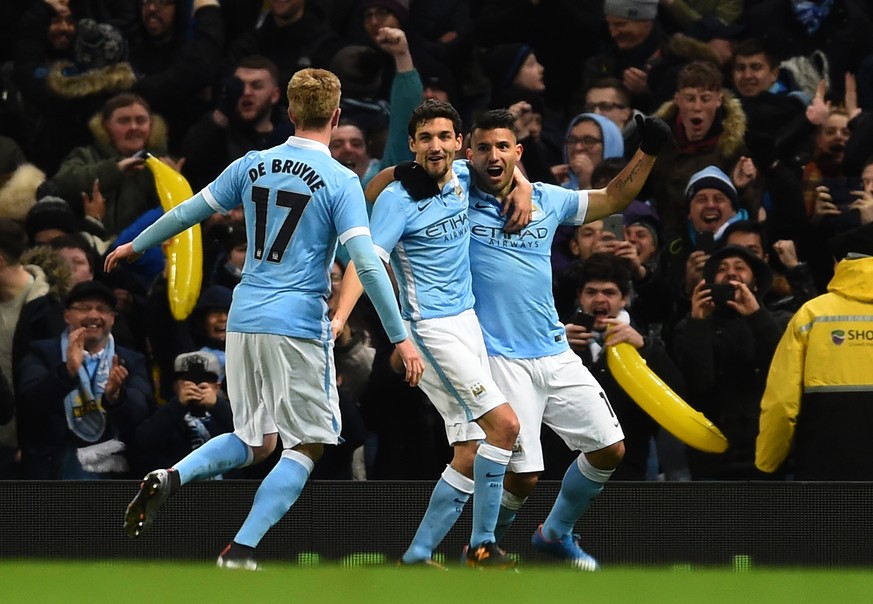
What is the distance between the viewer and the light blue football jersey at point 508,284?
8203 millimetres

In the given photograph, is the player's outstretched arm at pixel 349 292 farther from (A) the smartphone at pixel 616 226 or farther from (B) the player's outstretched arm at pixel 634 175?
(A) the smartphone at pixel 616 226

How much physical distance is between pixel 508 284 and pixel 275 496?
162cm

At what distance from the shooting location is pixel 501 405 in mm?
7832

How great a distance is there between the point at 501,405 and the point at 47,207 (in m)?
4.12

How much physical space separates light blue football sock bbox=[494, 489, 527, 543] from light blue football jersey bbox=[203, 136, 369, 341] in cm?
139

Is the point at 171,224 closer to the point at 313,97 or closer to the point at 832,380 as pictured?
the point at 313,97

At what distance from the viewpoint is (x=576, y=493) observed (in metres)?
8.16

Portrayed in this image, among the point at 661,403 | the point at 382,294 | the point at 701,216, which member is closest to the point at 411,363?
the point at 382,294

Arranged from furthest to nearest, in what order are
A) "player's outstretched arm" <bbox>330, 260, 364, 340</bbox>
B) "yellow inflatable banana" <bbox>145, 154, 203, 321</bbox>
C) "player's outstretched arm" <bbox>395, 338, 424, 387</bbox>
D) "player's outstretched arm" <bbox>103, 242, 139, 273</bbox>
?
"yellow inflatable banana" <bbox>145, 154, 203, 321</bbox>
"player's outstretched arm" <bbox>330, 260, 364, 340</bbox>
"player's outstretched arm" <bbox>103, 242, 139, 273</bbox>
"player's outstretched arm" <bbox>395, 338, 424, 387</bbox>

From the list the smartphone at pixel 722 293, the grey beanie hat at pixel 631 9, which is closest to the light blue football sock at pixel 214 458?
the smartphone at pixel 722 293

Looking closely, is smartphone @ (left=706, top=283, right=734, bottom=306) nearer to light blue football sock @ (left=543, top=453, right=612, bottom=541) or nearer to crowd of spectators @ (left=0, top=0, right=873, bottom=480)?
crowd of spectators @ (left=0, top=0, right=873, bottom=480)

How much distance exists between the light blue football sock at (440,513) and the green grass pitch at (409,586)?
1453 millimetres

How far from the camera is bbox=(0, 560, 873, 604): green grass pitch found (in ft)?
16.8

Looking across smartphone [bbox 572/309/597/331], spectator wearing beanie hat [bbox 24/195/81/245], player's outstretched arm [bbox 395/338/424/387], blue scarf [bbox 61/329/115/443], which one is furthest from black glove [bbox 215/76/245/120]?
player's outstretched arm [bbox 395/338/424/387]
